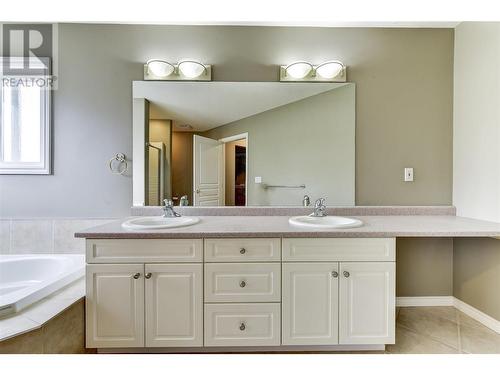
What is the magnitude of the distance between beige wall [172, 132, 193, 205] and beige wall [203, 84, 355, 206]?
25cm

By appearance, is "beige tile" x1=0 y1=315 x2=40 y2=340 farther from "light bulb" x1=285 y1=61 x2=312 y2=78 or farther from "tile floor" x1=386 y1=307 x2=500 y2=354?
"light bulb" x1=285 y1=61 x2=312 y2=78

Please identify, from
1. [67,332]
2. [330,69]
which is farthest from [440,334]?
[67,332]

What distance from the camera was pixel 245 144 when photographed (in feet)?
6.32

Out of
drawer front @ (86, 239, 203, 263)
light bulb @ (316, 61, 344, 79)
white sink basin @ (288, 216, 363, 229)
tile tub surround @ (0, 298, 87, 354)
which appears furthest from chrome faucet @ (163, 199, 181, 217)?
light bulb @ (316, 61, 344, 79)

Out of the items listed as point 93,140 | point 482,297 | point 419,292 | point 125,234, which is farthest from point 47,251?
point 482,297

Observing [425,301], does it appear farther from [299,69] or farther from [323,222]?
[299,69]

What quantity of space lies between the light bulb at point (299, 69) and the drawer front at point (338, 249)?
4.14ft

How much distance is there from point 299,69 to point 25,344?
7.35ft

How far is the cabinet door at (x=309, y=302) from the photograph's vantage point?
4.49ft

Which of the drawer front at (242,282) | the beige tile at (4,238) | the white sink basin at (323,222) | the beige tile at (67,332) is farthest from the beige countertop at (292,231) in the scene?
the beige tile at (4,238)

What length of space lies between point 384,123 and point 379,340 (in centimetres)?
152

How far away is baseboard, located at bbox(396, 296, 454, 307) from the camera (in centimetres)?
197

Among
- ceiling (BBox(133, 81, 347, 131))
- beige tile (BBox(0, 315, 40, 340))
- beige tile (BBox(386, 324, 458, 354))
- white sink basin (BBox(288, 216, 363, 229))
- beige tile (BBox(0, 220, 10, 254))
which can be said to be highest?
ceiling (BBox(133, 81, 347, 131))
